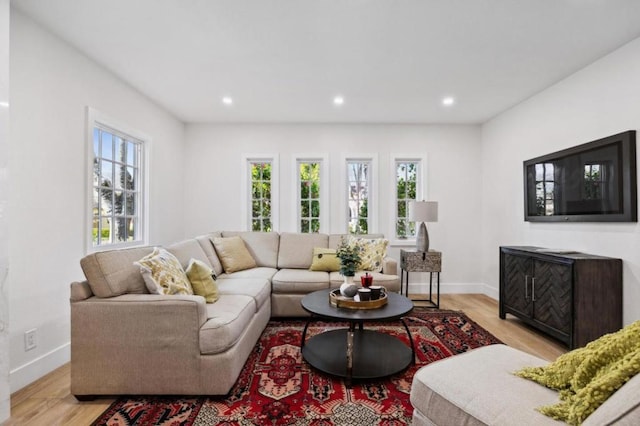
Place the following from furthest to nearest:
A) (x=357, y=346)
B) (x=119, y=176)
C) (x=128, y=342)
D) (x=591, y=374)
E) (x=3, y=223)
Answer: (x=119, y=176) → (x=357, y=346) → (x=128, y=342) → (x=3, y=223) → (x=591, y=374)

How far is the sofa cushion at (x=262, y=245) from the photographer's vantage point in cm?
418

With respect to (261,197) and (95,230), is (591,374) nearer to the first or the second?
(95,230)

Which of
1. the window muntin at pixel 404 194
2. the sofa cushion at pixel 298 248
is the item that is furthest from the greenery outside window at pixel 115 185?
the window muntin at pixel 404 194

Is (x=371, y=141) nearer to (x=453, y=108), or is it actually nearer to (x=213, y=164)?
(x=453, y=108)

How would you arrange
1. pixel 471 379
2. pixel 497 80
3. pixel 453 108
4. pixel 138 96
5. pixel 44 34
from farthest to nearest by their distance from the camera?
pixel 453 108 → pixel 138 96 → pixel 497 80 → pixel 44 34 → pixel 471 379

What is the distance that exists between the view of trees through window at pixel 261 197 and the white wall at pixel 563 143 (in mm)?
3271

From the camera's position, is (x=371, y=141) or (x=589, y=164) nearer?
(x=589, y=164)

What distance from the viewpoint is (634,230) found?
→ 2557 millimetres

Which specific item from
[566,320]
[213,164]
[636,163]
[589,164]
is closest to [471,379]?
[566,320]

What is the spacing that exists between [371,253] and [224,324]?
224cm

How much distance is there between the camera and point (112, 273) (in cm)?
207

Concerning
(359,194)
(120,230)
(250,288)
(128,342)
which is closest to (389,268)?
(359,194)

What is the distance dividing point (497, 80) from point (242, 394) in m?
3.67

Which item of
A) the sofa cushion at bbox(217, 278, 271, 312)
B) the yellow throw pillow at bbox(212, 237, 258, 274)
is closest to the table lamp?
the sofa cushion at bbox(217, 278, 271, 312)
